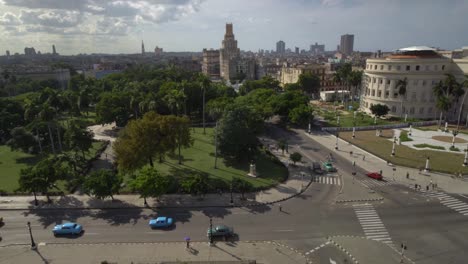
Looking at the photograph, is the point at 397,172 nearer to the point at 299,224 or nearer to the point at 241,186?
the point at 299,224

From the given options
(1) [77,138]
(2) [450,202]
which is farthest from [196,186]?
(2) [450,202]

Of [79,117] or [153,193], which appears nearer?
[153,193]

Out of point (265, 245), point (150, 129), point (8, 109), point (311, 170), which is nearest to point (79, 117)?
point (8, 109)

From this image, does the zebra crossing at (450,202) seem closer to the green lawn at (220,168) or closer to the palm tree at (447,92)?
the green lawn at (220,168)

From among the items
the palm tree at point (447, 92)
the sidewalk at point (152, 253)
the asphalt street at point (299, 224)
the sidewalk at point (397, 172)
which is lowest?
the sidewalk at point (152, 253)

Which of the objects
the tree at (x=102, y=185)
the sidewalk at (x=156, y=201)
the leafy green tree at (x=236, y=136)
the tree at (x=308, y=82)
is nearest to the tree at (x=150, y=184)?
the tree at (x=102, y=185)

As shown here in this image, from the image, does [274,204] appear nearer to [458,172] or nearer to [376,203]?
[376,203]
